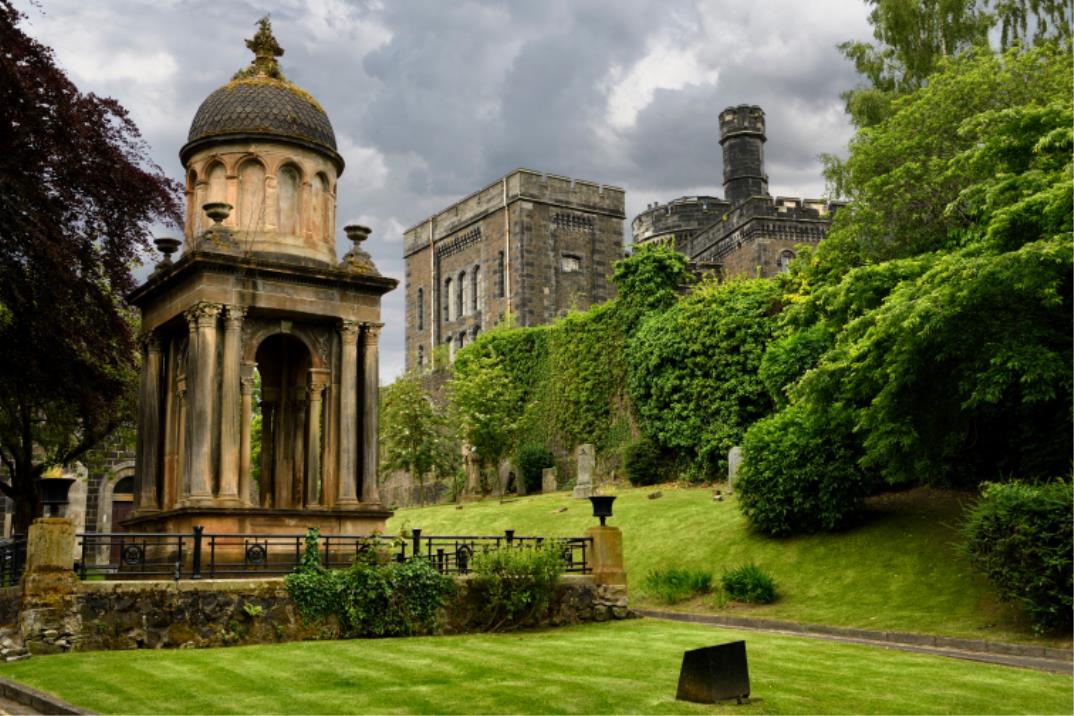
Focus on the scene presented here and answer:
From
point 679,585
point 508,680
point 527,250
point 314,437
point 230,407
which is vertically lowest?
point 508,680

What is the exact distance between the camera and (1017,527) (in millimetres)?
17328

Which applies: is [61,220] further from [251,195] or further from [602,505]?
[602,505]

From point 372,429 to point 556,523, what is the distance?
1315cm

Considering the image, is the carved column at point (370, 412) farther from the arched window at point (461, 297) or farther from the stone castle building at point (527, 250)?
the arched window at point (461, 297)

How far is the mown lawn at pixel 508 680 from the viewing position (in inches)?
449

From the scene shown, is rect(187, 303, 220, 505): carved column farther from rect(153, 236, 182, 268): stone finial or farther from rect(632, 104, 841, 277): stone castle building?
rect(632, 104, 841, 277): stone castle building

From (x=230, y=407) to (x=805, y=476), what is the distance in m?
12.9

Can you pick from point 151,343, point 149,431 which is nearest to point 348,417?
point 149,431

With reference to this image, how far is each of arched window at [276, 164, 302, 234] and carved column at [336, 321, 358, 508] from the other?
7.58 feet

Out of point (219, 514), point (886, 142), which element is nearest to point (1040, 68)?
point (886, 142)

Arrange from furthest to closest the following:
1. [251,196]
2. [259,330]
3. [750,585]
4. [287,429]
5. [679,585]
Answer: [679,585], [750,585], [287,429], [251,196], [259,330]

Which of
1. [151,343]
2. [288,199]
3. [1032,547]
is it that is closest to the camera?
[1032,547]

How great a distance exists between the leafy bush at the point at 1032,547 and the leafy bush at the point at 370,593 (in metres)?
9.13

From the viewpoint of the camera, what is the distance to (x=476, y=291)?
71125 millimetres
